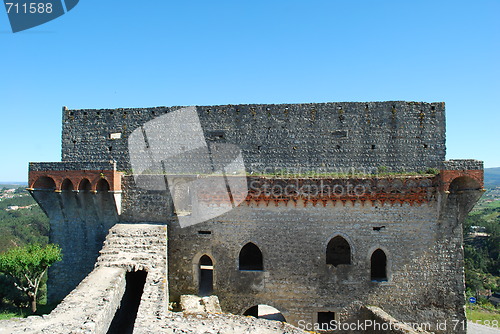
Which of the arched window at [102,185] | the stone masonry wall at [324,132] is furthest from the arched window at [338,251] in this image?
the arched window at [102,185]

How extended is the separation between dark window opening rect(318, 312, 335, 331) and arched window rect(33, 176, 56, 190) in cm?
1078

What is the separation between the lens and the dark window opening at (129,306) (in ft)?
35.3

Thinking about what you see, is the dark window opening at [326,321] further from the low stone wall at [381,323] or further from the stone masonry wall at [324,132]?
the stone masonry wall at [324,132]

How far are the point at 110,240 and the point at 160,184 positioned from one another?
2.45 meters

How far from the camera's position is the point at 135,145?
16.1 m

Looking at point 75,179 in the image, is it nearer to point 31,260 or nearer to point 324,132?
point 31,260

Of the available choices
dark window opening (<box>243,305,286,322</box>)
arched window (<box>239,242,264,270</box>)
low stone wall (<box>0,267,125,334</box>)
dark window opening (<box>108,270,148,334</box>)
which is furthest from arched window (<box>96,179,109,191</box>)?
dark window opening (<box>243,305,286,322</box>)

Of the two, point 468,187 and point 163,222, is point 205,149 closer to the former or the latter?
point 163,222

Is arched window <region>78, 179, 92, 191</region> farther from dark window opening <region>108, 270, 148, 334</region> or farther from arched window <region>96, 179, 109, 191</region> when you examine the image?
dark window opening <region>108, 270, 148, 334</region>

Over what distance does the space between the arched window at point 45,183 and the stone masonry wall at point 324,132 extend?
3.06 m

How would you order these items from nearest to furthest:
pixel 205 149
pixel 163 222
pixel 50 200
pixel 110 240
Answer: pixel 110 240
pixel 163 222
pixel 50 200
pixel 205 149

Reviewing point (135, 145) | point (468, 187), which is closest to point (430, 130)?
point (468, 187)

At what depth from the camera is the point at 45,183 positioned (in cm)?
1370

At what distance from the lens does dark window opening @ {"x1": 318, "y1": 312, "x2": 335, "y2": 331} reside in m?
12.0
